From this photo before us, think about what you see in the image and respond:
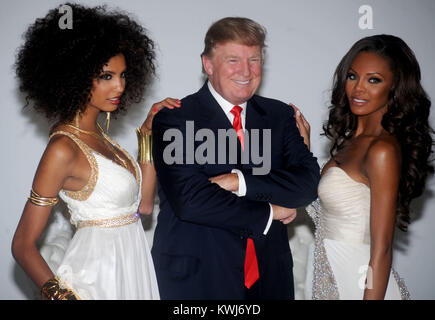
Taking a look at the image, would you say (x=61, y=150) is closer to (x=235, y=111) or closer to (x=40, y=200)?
(x=40, y=200)

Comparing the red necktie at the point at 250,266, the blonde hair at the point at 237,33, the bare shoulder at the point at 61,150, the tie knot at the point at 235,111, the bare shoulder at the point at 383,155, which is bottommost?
the red necktie at the point at 250,266

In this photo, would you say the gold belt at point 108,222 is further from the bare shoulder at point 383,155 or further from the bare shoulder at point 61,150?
the bare shoulder at point 383,155

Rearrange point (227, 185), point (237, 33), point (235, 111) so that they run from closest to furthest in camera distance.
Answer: point (227, 185) < point (237, 33) < point (235, 111)

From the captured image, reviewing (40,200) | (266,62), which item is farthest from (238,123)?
(266,62)

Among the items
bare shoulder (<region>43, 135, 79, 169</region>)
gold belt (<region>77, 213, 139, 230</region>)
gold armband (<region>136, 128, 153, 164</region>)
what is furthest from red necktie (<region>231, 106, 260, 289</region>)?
bare shoulder (<region>43, 135, 79, 169</region>)

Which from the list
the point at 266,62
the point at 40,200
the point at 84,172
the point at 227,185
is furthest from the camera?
the point at 266,62

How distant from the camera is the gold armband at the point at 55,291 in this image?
89.4 inches

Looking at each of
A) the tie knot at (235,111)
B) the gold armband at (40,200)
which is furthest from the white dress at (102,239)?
the tie knot at (235,111)

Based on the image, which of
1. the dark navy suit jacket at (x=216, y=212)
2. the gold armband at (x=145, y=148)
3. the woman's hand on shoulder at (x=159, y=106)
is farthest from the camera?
the gold armband at (x=145, y=148)

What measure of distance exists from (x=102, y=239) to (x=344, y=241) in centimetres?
127

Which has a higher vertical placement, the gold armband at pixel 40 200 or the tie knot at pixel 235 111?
the tie knot at pixel 235 111

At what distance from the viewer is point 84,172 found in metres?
2.40

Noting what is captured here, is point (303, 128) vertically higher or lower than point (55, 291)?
higher

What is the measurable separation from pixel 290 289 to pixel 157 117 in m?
1.25
